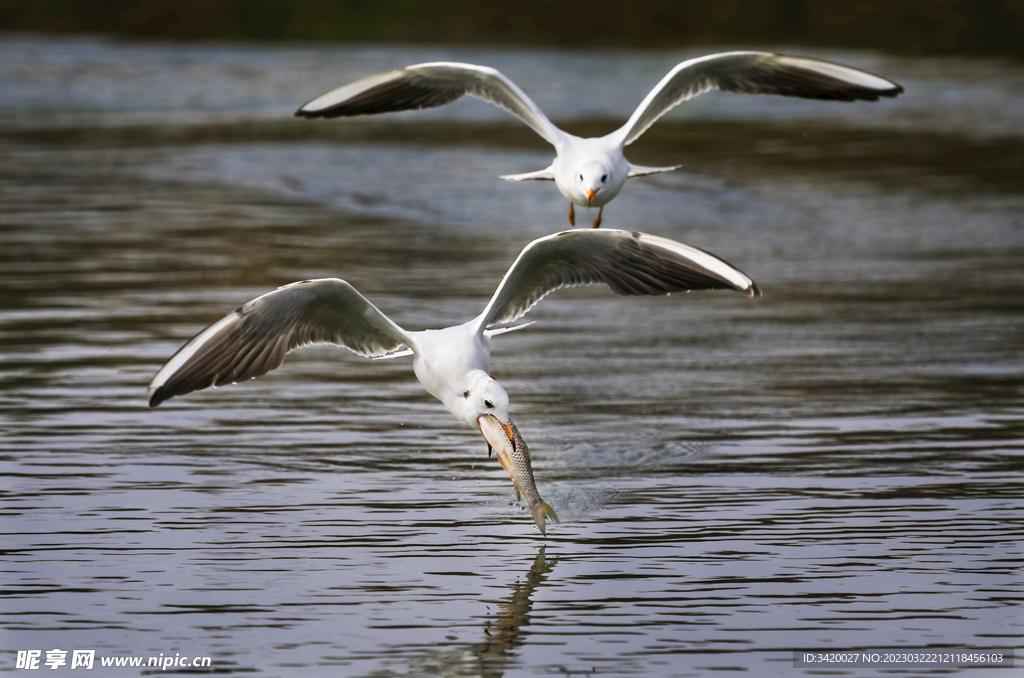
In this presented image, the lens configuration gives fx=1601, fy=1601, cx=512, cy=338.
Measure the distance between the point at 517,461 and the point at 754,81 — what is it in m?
4.16

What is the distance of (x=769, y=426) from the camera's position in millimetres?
9812

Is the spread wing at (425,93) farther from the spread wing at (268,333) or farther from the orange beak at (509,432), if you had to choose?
the orange beak at (509,432)

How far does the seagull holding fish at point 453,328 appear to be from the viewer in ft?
24.9

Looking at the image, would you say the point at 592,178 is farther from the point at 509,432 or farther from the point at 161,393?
the point at 161,393

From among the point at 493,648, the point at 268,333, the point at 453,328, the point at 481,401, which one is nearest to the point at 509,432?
the point at 481,401

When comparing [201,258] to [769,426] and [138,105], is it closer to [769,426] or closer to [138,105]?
[769,426]

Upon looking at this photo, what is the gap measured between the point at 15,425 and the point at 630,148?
16.1 metres

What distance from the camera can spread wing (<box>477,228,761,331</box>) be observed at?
309 inches

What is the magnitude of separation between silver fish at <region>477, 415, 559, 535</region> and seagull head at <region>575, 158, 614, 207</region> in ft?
7.09

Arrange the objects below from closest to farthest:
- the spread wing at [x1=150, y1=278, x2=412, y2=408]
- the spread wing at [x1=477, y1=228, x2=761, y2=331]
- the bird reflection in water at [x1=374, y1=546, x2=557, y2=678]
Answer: the bird reflection in water at [x1=374, y1=546, x2=557, y2=678], the spread wing at [x1=150, y1=278, x2=412, y2=408], the spread wing at [x1=477, y1=228, x2=761, y2=331]

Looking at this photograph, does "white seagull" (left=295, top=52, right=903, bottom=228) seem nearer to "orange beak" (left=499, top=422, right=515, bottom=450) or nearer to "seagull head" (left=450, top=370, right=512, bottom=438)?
"seagull head" (left=450, top=370, right=512, bottom=438)

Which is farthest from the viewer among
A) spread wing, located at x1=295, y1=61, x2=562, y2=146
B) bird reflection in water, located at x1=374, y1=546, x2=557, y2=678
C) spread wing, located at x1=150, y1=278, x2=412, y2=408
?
spread wing, located at x1=295, y1=61, x2=562, y2=146

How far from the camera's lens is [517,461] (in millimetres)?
7137

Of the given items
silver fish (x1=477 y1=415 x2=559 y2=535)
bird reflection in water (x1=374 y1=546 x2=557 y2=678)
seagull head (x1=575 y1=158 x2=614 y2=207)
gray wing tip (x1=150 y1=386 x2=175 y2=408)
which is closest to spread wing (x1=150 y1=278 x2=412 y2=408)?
gray wing tip (x1=150 y1=386 x2=175 y2=408)
